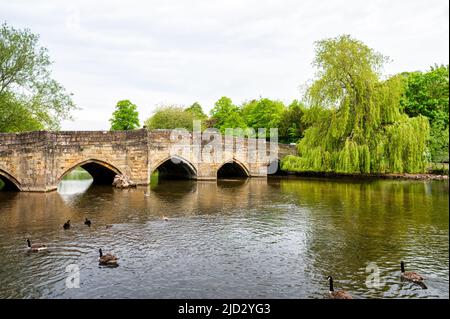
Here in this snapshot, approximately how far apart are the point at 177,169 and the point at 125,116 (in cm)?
2117

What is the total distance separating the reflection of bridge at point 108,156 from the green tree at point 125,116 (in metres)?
20.8

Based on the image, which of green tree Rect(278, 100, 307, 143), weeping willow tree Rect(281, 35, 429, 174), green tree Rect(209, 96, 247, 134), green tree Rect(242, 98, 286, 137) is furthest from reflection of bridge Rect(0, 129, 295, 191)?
green tree Rect(209, 96, 247, 134)

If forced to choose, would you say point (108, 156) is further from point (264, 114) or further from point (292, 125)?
point (264, 114)

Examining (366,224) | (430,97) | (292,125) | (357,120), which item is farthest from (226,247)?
(292,125)

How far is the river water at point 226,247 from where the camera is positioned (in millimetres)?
6648

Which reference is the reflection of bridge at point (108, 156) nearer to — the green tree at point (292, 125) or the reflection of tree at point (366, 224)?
the reflection of tree at point (366, 224)

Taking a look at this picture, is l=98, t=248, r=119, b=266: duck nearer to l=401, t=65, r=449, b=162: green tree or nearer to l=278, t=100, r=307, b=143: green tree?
l=401, t=65, r=449, b=162: green tree

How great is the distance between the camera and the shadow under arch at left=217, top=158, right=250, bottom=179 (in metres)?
30.3

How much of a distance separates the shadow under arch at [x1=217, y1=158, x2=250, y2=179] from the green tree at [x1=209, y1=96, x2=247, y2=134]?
1302cm

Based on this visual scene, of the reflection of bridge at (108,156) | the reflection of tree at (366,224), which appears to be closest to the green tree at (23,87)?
the reflection of bridge at (108,156)

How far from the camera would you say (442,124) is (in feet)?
97.6
